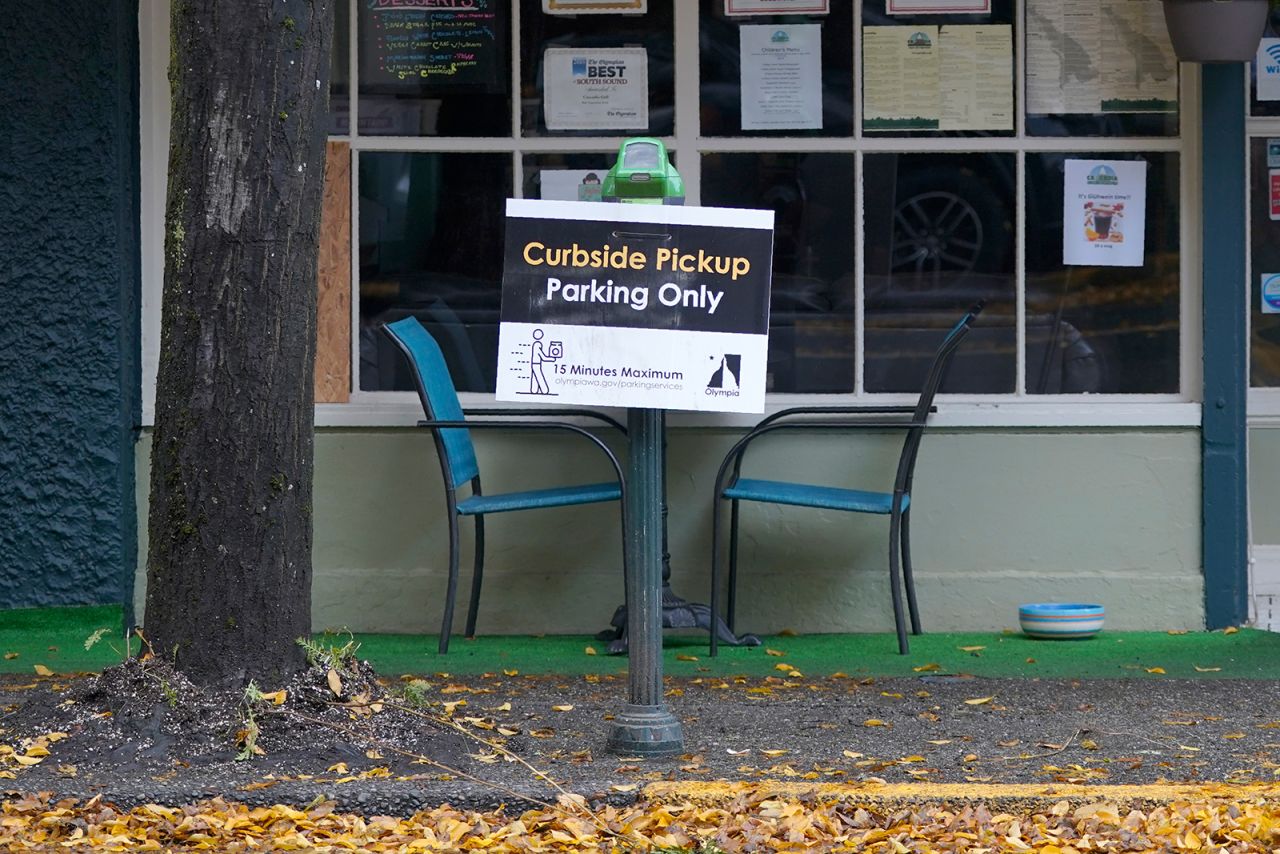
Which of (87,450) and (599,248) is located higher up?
(599,248)

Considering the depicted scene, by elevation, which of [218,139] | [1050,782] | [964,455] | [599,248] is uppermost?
[218,139]

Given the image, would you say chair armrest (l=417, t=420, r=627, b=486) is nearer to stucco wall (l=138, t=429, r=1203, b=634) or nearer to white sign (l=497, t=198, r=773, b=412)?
stucco wall (l=138, t=429, r=1203, b=634)

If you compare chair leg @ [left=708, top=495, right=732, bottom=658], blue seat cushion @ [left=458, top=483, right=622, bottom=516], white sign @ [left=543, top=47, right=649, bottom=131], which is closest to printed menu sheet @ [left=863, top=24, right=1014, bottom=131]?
white sign @ [left=543, top=47, right=649, bottom=131]

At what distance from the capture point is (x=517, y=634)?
Answer: 22.2 ft

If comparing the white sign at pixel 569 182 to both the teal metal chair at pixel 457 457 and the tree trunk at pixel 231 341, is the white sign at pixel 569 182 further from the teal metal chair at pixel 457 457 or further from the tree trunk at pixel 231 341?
the tree trunk at pixel 231 341

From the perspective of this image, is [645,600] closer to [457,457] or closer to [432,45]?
[457,457]

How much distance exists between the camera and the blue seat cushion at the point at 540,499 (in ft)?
20.5

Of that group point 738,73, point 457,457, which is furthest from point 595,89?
point 457,457

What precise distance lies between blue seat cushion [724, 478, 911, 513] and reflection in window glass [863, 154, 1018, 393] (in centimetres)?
60

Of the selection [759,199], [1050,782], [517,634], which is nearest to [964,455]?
[759,199]

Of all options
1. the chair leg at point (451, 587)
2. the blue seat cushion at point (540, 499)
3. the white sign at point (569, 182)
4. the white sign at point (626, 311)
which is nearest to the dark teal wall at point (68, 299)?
the chair leg at point (451, 587)

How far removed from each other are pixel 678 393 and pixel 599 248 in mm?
427

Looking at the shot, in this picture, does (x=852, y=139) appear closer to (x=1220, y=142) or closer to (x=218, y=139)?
(x=1220, y=142)

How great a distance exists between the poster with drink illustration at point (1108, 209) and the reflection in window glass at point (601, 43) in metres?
1.58
